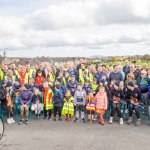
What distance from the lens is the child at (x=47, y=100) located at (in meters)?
13.6

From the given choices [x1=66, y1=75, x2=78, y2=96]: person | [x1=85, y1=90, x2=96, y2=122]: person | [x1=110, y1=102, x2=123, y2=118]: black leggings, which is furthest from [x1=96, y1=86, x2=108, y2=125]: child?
[x1=66, y1=75, x2=78, y2=96]: person

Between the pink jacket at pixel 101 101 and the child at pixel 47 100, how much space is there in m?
1.92

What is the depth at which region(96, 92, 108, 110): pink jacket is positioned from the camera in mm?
12984

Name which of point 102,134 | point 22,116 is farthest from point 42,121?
point 102,134

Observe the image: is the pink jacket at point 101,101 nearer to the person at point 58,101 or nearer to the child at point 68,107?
the child at point 68,107

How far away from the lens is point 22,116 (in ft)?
43.6

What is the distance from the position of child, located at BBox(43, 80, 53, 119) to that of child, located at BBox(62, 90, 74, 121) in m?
0.58

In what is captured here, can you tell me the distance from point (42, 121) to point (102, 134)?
3004 mm

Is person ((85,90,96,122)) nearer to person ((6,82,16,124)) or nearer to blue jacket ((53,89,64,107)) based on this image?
blue jacket ((53,89,64,107))

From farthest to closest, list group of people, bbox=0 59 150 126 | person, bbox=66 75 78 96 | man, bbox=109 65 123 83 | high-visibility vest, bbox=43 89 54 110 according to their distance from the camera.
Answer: person, bbox=66 75 78 96, man, bbox=109 65 123 83, high-visibility vest, bbox=43 89 54 110, group of people, bbox=0 59 150 126

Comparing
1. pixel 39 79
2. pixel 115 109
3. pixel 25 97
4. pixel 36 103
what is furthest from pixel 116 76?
pixel 25 97

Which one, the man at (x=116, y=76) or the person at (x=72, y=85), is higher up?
the man at (x=116, y=76)

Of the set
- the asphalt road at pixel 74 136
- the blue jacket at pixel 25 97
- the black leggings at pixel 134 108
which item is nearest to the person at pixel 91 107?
the asphalt road at pixel 74 136

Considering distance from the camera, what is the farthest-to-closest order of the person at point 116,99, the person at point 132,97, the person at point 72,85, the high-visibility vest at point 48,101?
the person at point 72,85, the high-visibility vest at point 48,101, the person at point 116,99, the person at point 132,97
